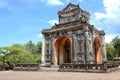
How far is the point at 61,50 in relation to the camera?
29.0 meters

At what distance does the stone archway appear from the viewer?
27.7 meters

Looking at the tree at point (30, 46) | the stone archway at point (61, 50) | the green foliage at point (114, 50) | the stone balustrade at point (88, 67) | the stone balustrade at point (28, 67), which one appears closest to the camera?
the stone balustrade at point (88, 67)

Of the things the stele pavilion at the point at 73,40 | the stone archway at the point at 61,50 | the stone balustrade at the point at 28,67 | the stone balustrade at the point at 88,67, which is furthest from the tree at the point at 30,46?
the stone balustrade at the point at 88,67

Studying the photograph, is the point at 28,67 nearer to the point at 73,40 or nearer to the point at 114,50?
the point at 73,40

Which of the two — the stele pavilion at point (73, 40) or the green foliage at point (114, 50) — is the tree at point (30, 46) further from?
the stele pavilion at point (73, 40)

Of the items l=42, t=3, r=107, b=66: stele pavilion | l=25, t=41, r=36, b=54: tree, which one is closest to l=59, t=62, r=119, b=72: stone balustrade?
l=42, t=3, r=107, b=66: stele pavilion

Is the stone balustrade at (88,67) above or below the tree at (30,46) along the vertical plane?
below

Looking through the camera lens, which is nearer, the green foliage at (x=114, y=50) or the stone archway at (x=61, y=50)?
the stone archway at (x=61, y=50)

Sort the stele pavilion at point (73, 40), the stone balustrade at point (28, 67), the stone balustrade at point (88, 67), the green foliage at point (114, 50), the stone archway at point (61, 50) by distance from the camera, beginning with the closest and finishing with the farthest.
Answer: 1. the stone balustrade at point (88, 67)
2. the stone balustrade at point (28, 67)
3. the stele pavilion at point (73, 40)
4. the stone archway at point (61, 50)
5. the green foliage at point (114, 50)

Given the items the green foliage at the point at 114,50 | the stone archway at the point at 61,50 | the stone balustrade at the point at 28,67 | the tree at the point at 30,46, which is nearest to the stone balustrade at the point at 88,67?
the stone balustrade at the point at 28,67

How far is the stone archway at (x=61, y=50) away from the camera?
27734mm

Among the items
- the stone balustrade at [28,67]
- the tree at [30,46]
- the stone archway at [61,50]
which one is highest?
the tree at [30,46]

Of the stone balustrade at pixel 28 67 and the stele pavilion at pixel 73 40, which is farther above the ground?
the stele pavilion at pixel 73 40

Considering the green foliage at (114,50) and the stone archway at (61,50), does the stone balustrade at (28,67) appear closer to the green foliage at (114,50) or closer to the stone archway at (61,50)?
the stone archway at (61,50)
